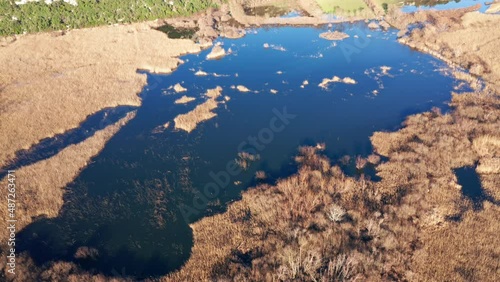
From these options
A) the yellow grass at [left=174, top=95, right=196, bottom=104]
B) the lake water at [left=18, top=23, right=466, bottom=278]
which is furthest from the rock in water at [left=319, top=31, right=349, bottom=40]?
the yellow grass at [left=174, top=95, right=196, bottom=104]

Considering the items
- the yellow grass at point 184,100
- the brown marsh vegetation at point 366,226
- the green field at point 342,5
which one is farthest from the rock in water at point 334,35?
the brown marsh vegetation at point 366,226

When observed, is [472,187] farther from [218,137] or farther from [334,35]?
[334,35]

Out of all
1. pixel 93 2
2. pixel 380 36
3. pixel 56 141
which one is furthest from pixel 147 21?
pixel 380 36

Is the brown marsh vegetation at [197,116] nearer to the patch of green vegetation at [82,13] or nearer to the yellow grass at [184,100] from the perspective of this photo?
the yellow grass at [184,100]

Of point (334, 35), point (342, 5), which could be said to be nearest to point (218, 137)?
point (334, 35)

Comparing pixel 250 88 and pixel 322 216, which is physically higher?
pixel 250 88

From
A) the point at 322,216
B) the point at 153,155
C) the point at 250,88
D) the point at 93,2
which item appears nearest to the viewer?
the point at 322,216

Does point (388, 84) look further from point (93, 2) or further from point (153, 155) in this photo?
point (93, 2)

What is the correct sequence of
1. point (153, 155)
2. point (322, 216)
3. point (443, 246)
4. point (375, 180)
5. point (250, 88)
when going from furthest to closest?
point (250, 88) < point (153, 155) < point (375, 180) < point (322, 216) < point (443, 246)
